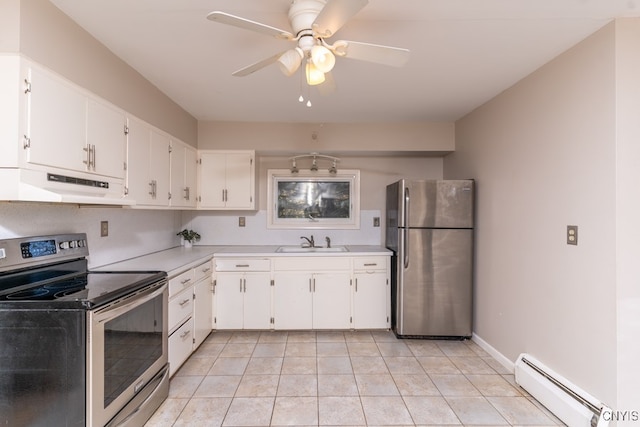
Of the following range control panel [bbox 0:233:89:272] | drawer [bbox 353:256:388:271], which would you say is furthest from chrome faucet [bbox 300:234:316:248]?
range control panel [bbox 0:233:89:272]

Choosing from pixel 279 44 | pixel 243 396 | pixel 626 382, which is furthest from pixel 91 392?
pixel 626 382

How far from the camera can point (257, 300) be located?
3209 millimetres

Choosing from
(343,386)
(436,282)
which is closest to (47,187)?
(343,386)

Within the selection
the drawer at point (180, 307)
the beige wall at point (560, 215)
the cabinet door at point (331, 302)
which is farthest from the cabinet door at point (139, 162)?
the beige wall at point (560, 215)

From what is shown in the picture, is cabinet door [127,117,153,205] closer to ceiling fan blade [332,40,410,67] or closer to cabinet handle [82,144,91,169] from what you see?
cabinet handle [82,144,91,169]

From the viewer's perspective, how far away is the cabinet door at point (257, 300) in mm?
3205

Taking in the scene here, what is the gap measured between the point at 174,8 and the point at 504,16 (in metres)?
1.68

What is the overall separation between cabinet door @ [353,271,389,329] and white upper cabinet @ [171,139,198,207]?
6.21 ft

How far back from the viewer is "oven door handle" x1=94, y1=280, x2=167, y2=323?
149 cm

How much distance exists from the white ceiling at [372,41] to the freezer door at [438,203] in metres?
0.75

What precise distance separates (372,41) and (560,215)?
1585mm

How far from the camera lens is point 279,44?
6.30 ft

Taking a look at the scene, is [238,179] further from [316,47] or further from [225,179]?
[316,47]

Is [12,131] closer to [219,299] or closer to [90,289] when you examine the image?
[90,289]
